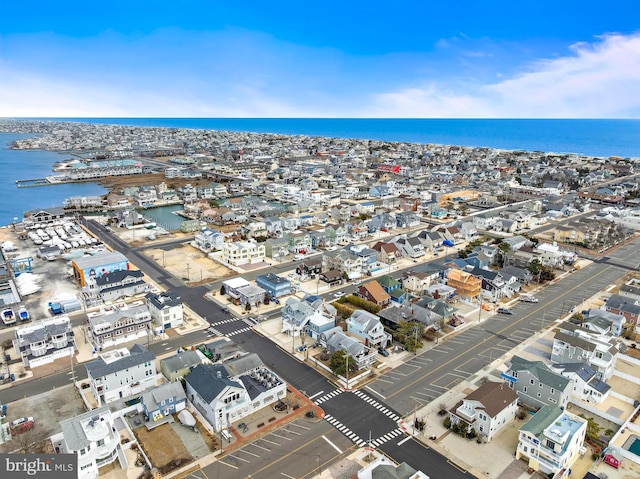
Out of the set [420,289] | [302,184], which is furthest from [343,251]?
[302,184]

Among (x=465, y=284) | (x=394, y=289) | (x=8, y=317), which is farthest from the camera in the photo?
(x=394, y=289)

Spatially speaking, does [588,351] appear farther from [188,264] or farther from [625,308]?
[188,264]

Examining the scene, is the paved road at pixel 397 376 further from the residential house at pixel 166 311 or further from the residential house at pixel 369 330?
the residential house at pixel 369 330

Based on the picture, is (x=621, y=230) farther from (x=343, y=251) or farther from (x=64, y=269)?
(x=64, y=269)

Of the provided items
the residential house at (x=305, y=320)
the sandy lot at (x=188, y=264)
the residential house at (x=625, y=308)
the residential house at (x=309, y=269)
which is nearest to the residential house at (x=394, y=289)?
the residential house at (x=305, y=320)

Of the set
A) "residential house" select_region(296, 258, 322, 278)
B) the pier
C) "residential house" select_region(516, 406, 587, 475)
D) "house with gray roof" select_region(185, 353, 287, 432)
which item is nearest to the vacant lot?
"house with gray roof" select_region(185, 353, 287, 432)

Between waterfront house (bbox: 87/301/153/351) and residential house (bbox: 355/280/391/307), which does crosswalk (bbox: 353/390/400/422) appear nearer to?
residential house (bbox: 355/280/391/307)

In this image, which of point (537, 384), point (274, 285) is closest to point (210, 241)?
point (274, 285)
